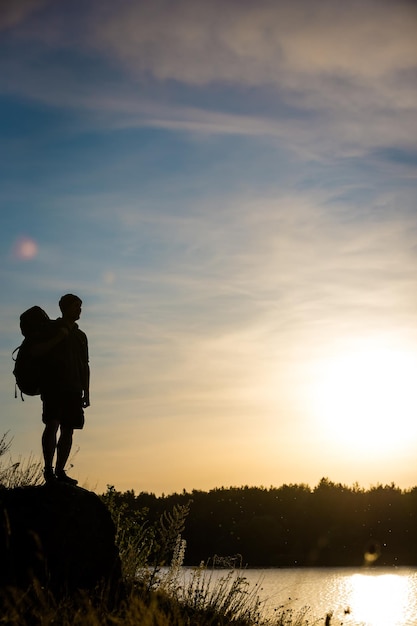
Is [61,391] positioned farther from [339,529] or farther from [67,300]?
[339,529]

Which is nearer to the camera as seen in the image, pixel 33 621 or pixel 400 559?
pixel 33 621

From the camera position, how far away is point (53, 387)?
30.4 ft

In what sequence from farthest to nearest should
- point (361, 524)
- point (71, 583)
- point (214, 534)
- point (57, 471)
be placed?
point (361, 524)
point (214, 534)
point (57, 471)
point (71, 583)

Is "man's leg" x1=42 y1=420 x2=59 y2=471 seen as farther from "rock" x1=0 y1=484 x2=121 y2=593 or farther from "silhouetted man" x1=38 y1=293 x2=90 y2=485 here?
"rock" x1=0 y1=484 x2=121 y2=593

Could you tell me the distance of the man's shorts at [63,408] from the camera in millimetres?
9172

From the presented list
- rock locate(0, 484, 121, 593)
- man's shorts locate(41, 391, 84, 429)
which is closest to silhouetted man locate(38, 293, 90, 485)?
man's shorts locate(41, 391, 84, 429)

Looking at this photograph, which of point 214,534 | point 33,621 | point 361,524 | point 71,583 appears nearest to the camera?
point 33,621

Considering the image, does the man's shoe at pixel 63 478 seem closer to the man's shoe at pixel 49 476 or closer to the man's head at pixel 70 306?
the man's shoe at pixel 49 476

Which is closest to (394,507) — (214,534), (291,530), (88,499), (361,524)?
(361,524)

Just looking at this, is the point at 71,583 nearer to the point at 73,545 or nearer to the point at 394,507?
the point at 73,545

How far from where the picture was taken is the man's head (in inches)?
367

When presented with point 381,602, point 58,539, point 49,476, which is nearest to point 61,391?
point 49,476

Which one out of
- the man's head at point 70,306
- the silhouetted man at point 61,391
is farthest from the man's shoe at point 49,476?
the man's head at point 70,306

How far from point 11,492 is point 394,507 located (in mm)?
94023
